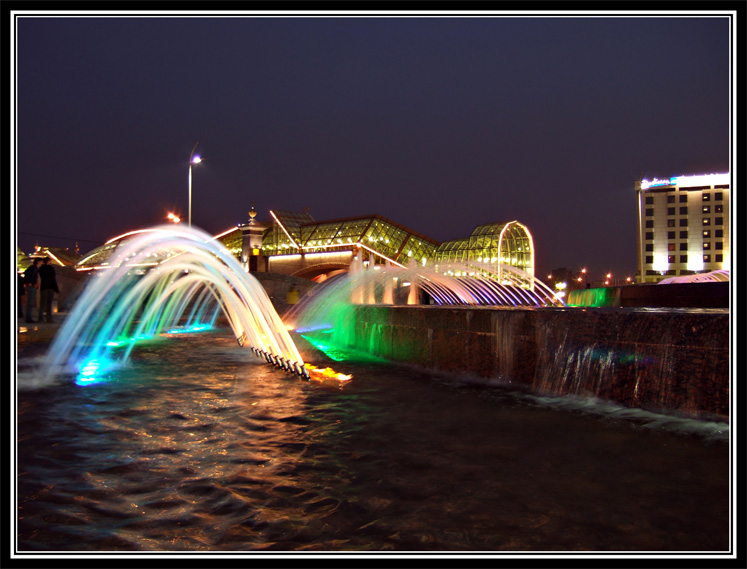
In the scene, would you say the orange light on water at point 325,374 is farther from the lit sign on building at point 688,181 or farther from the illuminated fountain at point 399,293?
the lit sign on building at point 688,181

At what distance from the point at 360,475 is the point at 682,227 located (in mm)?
115894

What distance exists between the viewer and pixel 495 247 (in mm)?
67750

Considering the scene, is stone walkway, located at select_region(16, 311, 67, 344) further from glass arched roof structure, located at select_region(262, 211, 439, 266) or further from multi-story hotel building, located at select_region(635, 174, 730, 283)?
multi-story hotel building, located at select_region(635, 174, 730, 283)

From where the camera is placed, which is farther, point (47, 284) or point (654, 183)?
point (654, 183)

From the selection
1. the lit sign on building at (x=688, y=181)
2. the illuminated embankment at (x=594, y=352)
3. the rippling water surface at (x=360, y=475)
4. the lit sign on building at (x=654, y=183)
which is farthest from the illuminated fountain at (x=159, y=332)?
the lit sign on building at (x=688, y=181)

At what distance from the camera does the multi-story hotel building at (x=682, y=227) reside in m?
103

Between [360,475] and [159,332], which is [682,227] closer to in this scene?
[159,332]

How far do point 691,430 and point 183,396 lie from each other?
529cm

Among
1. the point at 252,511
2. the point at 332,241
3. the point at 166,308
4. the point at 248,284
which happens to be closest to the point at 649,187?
the point at 332,241

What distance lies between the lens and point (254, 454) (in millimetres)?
4492

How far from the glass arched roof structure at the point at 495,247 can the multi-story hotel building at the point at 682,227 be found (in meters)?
42.4

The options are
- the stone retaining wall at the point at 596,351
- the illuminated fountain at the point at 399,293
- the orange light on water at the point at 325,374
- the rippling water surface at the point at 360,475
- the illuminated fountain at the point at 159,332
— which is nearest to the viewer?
the rippling water surface at the point at 360,475

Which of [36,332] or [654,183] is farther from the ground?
[654,183]

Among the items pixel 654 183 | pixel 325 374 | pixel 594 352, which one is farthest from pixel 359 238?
pixel 654 183
